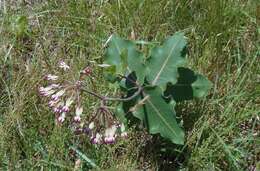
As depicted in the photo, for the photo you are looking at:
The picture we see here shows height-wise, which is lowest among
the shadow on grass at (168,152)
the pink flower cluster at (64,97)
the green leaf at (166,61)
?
the shadow on grass at (168,152)

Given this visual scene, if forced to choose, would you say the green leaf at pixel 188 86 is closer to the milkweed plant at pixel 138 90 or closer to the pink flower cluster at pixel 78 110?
the milkweed plant at pixel 138 90

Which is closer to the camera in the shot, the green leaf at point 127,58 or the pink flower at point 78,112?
the pink flower at point 78,112

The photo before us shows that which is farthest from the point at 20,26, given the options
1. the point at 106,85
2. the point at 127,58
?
the point at 127,58

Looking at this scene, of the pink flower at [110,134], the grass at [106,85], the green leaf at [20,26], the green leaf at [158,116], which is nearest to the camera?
the pink flower at [110,134]

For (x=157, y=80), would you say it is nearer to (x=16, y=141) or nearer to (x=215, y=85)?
(x=215, y=85)

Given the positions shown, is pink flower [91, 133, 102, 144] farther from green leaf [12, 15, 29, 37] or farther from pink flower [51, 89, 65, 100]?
green leaf [12, 15, 29, 37]

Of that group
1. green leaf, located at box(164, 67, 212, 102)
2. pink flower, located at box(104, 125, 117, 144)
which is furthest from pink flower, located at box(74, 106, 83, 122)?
green leaf, located at box(164, 67, 212, 102)

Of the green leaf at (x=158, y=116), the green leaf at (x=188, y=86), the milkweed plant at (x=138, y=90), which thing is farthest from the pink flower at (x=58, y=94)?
the green leaf at (x=188, y=86)

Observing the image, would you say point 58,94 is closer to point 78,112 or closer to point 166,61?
point 78,112
